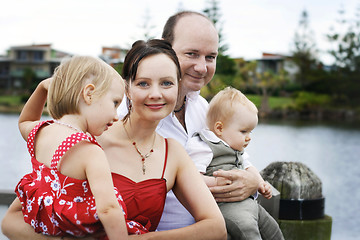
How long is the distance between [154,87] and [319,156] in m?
31.4

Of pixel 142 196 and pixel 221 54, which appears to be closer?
pixel 142 196

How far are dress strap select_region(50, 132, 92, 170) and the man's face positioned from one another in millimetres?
1229

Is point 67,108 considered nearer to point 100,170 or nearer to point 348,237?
point 100,170

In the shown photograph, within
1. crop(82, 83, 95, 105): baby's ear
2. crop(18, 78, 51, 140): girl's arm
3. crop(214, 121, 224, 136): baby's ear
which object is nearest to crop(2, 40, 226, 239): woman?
crop(82, 83, 95, 105): baby's ear

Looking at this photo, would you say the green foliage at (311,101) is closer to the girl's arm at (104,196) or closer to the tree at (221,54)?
the tree at (221,54)

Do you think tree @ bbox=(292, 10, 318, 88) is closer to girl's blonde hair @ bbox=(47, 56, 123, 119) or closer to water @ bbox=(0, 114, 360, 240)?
water @ bbox=(0, 114, 360, 240)

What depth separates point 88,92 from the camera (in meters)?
1.72

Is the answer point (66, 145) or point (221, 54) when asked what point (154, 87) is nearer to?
point (66, 145)

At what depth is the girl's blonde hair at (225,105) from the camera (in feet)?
8.52

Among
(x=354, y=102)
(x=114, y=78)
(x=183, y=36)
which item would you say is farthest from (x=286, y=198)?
(x=354, y=102)

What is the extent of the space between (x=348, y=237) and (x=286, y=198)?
46.3 feet

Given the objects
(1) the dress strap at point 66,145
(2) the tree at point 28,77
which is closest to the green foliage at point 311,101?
(2) the tree at point 28,77

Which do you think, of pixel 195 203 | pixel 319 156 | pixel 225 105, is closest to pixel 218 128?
pixel 225 105

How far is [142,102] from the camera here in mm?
1988
